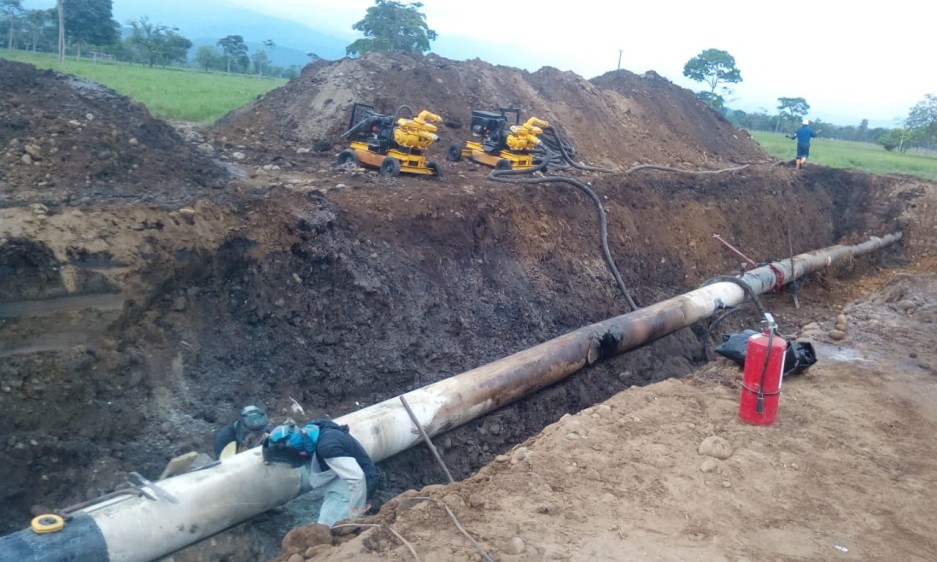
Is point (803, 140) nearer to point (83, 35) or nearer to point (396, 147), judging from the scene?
point (396, 147)

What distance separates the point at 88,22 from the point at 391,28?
17721 millimetres

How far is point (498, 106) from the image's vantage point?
56.6 feet

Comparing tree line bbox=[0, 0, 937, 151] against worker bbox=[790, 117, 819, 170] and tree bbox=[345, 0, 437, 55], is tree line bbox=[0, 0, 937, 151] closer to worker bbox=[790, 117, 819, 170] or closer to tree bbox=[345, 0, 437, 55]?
tree bbox=[345, 0, 437, 55]

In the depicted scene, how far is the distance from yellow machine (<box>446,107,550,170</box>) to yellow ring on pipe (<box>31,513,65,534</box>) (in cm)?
964

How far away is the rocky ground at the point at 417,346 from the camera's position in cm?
476

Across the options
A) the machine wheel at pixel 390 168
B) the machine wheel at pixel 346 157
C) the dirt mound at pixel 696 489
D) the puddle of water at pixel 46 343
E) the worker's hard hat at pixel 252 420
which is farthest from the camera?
the machine wheel at pixel 346 157

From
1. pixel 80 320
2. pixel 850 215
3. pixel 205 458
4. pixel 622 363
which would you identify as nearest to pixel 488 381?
pixel 205 458

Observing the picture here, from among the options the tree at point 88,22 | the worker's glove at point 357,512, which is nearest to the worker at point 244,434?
the worker's glove at point 357,512

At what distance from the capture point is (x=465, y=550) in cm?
409

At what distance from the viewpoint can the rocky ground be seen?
476 centimetres

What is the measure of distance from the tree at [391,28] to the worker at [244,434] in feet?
118

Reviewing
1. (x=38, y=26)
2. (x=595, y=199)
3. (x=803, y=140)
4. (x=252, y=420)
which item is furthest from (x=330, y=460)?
(x=38, y=26)

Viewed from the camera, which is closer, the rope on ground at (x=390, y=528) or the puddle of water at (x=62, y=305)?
the rope on ground at (x=390, y=528)

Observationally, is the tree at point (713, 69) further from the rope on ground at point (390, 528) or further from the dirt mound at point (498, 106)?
the rope on ground at point (390, 528)
